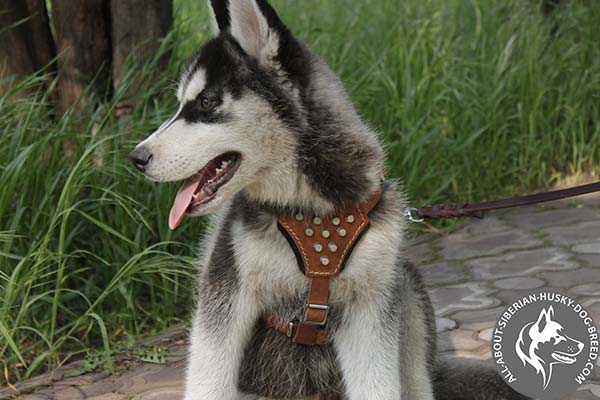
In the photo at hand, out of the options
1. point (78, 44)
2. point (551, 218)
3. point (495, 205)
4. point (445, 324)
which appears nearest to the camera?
point (495, 205)

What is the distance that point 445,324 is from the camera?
3.95 m

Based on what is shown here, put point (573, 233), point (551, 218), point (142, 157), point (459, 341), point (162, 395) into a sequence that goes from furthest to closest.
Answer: point (551, 218) → point (573, 233) → point (459, 341) → point (162, 395) → point (142, 157)

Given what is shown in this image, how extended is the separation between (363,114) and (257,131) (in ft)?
7.92

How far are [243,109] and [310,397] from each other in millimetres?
1046

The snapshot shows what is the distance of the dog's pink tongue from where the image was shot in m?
2.56

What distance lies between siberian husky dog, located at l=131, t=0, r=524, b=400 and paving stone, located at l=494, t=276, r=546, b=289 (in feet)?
6.04

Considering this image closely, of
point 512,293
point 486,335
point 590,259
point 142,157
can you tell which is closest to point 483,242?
point 590,259

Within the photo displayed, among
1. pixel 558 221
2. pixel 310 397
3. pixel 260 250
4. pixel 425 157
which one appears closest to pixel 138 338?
pixel 310 397

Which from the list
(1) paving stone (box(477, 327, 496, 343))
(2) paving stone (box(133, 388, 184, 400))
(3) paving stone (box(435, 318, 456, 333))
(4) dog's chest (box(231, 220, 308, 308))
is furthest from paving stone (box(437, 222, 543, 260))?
(4) dog's chest (box(231, 220, 308, 308))

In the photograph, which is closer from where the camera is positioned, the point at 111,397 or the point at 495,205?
the point at 495,205

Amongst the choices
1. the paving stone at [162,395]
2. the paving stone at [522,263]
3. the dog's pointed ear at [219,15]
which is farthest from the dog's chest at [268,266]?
the paving stone at [522,263]

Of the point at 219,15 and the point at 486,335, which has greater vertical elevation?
the point at 219,15

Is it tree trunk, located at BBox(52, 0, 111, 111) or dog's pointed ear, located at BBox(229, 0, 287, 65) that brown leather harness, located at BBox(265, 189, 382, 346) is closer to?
dog's pointed ear, located at BBox(229, 0, 287, 65)

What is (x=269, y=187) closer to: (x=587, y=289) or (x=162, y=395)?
(x=162, y=395)
